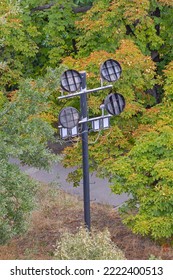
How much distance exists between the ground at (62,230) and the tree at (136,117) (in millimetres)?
380

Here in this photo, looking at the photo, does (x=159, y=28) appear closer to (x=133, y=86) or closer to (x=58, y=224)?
(x=133, y=86)

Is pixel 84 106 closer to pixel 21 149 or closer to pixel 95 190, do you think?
pixel 21 149

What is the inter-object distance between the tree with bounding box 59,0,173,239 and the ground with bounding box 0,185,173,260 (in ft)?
1.25

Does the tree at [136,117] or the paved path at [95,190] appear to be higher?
the tree at [136,117]

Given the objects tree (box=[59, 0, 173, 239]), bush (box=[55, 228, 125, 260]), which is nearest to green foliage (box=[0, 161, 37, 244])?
bush (box=[55, 228, 125, 260])

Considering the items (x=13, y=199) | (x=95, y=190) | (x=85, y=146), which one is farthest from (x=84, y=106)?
(x=95, y=190)

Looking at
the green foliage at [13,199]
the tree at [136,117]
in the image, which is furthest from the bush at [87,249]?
the tree at [136,117]

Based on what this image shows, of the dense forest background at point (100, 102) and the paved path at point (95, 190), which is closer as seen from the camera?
the dense forest background at point (100, 102)

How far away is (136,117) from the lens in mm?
10930

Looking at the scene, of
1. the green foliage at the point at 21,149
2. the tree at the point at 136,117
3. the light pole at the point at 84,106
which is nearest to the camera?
the green foliage at the point at 21,149

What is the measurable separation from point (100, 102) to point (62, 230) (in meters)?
2.53

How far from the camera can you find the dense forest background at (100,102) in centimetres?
798

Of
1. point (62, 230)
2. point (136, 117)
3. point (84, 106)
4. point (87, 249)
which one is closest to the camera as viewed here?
point (87, 249)

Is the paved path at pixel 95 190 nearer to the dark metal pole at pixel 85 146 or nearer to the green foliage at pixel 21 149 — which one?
the dark metal pole at pixel 85 146
